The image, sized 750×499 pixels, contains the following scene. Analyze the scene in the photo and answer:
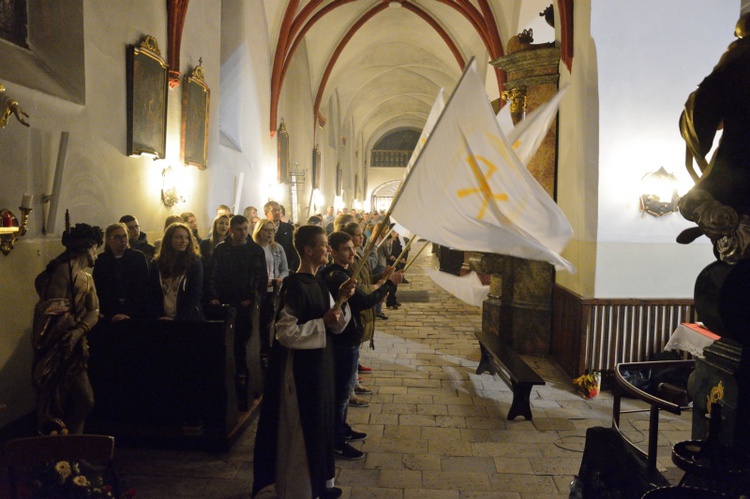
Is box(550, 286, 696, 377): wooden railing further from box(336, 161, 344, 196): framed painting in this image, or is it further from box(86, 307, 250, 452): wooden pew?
box(336, 161, 344, 196): framed painting

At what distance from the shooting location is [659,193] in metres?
5.91

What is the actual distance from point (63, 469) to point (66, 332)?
1.41m

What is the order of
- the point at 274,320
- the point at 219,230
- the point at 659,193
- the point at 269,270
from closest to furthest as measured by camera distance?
the point at 274,320 → the point at 659,193 → the point at 219,230 → the point at 269,270

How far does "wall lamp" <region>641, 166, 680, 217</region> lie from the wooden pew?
451 centimetres

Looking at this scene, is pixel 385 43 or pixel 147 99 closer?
pixel 147 99

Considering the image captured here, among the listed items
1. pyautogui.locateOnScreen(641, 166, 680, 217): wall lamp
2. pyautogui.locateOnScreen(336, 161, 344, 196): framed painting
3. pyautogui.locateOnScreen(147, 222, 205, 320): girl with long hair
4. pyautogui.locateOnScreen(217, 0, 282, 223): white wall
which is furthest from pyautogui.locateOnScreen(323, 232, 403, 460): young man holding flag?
pyautogui.locateOnScreen(336, 161, 344, 196): framed painting

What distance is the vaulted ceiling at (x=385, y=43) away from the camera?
1271 centimetres

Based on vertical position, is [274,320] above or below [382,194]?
below

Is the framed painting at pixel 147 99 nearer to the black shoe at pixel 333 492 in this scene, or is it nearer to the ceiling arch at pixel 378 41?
the black shoe at pixel 333 492

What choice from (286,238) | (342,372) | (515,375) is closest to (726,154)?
(342,372)

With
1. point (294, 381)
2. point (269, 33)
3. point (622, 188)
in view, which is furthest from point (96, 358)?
point (269, 33)

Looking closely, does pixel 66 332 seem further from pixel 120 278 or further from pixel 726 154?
pixel 726 154

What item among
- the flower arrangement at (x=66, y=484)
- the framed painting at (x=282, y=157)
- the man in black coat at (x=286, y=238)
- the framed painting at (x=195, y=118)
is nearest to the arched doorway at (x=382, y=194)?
the framed painting at (x=282, y=157)

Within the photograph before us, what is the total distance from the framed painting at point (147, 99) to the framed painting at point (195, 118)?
27.3 inches
